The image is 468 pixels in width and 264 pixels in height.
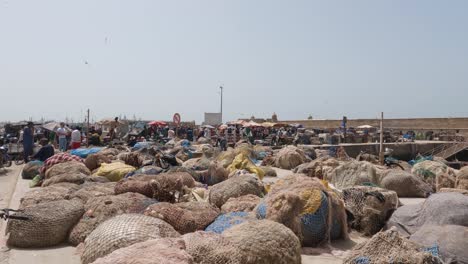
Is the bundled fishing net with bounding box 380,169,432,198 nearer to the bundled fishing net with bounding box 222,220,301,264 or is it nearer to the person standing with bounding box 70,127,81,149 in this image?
the bundled fishing net with bounding box 222,220,301,264

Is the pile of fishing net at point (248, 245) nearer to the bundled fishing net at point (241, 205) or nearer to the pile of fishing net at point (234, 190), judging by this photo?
the bundled fishing net at point (241, 205)

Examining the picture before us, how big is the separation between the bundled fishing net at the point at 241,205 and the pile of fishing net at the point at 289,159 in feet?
28.6

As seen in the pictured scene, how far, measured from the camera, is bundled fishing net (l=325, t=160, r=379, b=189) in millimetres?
9172

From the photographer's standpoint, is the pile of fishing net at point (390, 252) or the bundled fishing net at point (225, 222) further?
the bundled fishing net at point (225, 222)

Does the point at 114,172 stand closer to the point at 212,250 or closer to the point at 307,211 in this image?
the point at 307,211

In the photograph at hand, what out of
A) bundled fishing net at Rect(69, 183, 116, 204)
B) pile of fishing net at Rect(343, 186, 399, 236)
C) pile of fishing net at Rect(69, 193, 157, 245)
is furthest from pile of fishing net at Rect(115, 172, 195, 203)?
pile of fishing net at Rect(343, 186, 399, 236)

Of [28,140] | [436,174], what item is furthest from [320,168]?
[28,140]

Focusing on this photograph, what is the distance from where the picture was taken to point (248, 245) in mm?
4055

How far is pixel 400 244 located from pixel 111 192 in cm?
457

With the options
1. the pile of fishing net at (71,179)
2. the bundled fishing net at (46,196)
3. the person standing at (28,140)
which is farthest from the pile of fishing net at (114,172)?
the person standing at (28,140)

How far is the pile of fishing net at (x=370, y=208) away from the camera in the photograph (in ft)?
20.7

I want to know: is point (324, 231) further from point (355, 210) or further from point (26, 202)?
point (26, 202)

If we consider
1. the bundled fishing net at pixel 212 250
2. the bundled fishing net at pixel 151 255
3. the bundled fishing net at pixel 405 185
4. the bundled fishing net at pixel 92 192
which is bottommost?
the bundled fishing net at pixel 405 185

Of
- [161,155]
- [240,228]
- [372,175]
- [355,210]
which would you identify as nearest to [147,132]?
[161,155]
